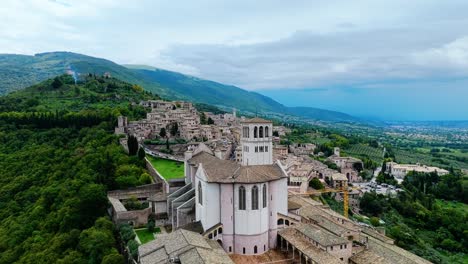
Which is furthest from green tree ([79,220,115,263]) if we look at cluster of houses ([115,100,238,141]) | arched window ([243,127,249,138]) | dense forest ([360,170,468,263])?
cluster of houses ([115,100,238,141])

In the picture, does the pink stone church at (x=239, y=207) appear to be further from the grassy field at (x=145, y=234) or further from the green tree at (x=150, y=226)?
the green tree at (x=150, y=226)

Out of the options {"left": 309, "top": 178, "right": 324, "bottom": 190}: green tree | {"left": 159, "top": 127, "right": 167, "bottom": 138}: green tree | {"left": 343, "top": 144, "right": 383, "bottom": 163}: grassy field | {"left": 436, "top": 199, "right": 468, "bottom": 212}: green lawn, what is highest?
Answer: {"left": 159, "top": 127, "right": 167, "bottom": 138}: green tree

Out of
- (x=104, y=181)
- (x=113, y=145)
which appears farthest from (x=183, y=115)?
(x=104, y=181)

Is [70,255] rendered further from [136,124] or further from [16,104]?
[16,104]

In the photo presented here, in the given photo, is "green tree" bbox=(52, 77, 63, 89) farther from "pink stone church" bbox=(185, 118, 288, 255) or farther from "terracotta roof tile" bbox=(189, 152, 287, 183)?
"pink stone church" bbox=(185, 118, 288, 255)

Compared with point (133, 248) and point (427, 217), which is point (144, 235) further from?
point (427, 217)

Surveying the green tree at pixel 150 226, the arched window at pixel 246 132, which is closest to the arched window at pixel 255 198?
the arched window at pixel 246 132
